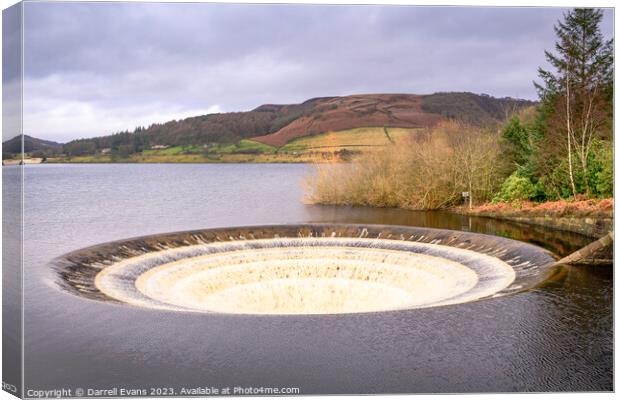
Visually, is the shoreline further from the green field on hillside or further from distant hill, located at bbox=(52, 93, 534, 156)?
the green field on hillside

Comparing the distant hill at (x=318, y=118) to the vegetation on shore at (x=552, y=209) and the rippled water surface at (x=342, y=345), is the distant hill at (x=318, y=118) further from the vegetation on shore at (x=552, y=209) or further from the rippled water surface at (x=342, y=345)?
the rippled water surface at (x=342, y=345)

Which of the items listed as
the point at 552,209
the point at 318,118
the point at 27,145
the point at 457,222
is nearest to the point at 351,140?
the point at 318,118

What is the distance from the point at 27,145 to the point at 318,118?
19.3m

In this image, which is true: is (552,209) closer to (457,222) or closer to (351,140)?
(457,222)

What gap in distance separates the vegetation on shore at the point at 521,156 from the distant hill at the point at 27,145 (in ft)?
23.8

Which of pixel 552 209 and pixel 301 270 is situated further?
pixel 552 209

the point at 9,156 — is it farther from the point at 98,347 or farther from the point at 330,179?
the point at 330,179

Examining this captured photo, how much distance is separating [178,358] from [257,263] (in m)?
7.30

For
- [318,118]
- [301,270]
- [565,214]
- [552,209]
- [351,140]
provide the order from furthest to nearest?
[351,140], [318,118], [552,209], [565,214], [301,270]

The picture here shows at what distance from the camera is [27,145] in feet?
18.6

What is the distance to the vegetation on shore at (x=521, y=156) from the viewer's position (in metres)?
10.4

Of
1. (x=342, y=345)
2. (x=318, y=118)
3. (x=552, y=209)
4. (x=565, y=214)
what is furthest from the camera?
(x=318, y=118)

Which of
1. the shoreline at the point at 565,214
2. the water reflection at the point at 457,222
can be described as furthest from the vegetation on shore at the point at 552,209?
the water reflection at the point at 457,222

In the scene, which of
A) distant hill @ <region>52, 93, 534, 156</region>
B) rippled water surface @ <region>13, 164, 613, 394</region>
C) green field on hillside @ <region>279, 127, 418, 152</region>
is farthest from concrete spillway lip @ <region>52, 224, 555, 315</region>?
green field on hillside @ <region>279, 127, 418, 152</region>
